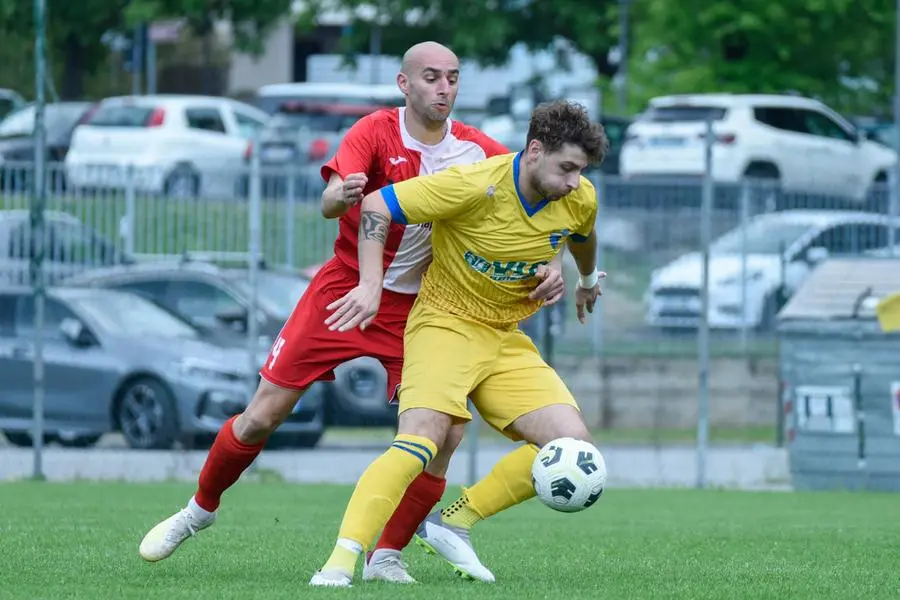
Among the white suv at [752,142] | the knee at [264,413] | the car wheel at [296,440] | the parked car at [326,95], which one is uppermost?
the parked car at [326,95]

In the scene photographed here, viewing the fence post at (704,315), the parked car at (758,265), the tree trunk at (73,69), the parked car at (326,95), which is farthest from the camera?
the tree trunk at (73,69)

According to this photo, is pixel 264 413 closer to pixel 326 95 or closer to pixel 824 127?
pixel 824 127

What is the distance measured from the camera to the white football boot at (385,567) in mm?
7715

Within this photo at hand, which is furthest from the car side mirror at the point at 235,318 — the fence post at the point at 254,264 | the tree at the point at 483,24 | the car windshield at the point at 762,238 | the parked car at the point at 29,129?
the tree at the point at 483,24

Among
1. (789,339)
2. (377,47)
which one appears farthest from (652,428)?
(377,47)

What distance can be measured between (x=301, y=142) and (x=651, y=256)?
312 inches

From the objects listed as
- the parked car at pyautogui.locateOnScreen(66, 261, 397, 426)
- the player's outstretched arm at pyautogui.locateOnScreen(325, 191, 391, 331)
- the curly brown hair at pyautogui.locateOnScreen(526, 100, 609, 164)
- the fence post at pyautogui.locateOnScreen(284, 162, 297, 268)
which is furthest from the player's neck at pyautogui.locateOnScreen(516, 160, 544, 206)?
the fence post at pyautogui.locateOnScreen(284, 162, 297, 268)

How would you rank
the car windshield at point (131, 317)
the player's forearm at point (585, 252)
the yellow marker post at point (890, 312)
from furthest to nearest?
the car windshield at point (131, 317), the yellow marker post at point (890, 312), the player's forearm at point (585, 252)

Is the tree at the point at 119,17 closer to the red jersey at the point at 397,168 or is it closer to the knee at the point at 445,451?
the red jersey at the point at 397,168

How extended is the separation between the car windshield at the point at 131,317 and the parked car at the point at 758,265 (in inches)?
181

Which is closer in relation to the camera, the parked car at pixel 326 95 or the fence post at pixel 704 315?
the fence post at pixel 704 315

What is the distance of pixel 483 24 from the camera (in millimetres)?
40531

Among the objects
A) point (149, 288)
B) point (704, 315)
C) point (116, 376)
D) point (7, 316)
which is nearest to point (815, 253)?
point (704, 315)

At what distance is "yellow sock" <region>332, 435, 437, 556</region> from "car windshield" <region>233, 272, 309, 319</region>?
9.92 metres
